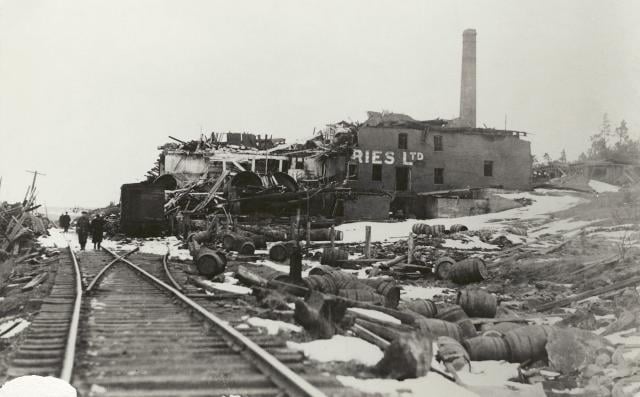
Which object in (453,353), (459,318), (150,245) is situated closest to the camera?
(453,353)

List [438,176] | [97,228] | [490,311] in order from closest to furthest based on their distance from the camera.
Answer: [490,311] → [97,228] → [438,176]

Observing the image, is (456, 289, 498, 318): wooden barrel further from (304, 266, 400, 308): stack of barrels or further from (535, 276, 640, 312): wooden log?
(304, 266, 400, 308): stack of barrels

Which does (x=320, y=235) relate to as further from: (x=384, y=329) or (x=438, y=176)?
(x=438, y=176)

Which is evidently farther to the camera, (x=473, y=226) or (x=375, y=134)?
(x=375, y=134)

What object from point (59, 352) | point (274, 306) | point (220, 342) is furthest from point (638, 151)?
point (59, 352)

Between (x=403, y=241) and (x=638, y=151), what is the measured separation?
1099cm

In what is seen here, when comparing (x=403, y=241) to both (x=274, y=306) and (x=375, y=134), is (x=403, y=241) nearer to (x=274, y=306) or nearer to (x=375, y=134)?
(x=274, y=306)

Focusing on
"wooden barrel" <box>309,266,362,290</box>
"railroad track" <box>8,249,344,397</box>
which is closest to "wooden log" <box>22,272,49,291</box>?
"railroad track" <box>8,249,344,397</box>

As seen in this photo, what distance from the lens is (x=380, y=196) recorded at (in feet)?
93.2

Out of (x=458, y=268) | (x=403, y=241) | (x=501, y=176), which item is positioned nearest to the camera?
(x=458, y=268)

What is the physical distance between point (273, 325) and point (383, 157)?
26656 millimetres

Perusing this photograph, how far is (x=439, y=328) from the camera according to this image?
6.46 meters

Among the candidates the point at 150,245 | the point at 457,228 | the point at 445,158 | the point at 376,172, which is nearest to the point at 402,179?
the point at 376,172

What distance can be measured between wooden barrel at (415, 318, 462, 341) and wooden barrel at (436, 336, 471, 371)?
17.1 inches
